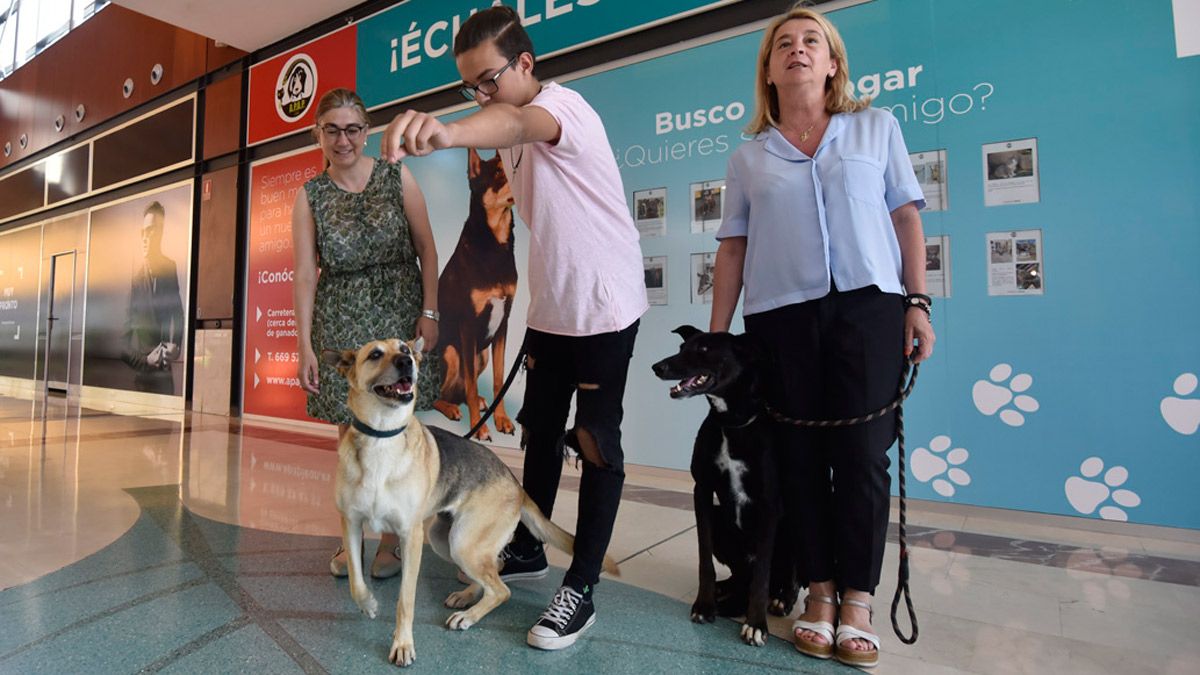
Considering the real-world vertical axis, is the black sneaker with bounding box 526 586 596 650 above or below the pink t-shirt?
below

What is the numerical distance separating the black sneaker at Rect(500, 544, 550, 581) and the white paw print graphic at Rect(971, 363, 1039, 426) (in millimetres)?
2140

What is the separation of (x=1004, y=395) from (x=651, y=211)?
6.83ft

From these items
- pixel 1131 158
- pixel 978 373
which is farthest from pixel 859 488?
pixel 1131 158

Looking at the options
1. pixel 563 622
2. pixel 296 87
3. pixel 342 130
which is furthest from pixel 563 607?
pixel 296 87

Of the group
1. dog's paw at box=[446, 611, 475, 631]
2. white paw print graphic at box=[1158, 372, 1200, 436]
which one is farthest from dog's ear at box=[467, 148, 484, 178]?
white paw print graphic at box=[1158, 372, 1200, 436]

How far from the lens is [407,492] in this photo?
1462 mm

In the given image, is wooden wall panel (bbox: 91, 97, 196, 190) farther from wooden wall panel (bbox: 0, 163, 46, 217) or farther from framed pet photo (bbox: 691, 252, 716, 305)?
framed pet photo (bbox: 691, 252, 716, 305)

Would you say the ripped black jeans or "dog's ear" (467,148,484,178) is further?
"dog's ear" (467,148,484,178)

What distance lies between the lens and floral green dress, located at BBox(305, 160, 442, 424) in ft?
6.31

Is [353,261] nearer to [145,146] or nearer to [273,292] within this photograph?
[273,292]

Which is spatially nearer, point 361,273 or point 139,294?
point 361,273

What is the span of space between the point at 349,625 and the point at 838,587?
1284mm

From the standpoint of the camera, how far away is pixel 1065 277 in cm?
261

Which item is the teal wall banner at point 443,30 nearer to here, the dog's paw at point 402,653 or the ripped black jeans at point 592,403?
the ripped black jeans at point 592,403
